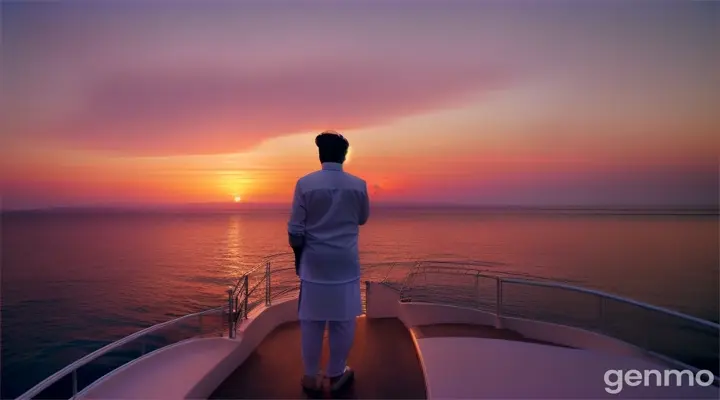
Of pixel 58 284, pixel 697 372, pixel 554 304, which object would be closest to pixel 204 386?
pixel 697 372

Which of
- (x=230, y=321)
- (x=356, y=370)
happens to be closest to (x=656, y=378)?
(x=356, y=370)

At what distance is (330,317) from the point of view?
291 cm

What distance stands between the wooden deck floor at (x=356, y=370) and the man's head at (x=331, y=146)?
160 cm

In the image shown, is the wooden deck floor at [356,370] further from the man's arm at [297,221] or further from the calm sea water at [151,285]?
the calm sea water at [151,285]

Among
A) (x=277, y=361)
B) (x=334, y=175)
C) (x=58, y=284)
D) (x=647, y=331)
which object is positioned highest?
(x=334, y=175)

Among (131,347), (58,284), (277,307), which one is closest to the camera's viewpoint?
(277,307)

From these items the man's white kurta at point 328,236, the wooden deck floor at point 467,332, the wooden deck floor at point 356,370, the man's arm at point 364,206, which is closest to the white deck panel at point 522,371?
the wooden deck floor at point 356,370

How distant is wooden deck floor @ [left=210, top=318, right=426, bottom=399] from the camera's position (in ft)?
10.0

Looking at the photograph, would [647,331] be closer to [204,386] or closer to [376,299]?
[376,299]

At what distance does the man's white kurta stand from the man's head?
5 cm

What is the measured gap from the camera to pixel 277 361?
3.72 m

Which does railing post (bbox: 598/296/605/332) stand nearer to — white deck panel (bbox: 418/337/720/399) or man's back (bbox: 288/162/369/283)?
white deck panel (bbox: 418/337/720/399)

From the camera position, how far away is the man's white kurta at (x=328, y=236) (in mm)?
2801

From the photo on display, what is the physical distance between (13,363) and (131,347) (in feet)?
10.2
